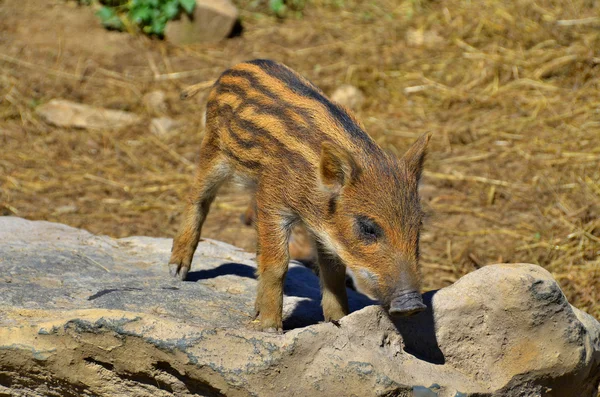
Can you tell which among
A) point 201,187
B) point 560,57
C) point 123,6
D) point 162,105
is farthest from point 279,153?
point 123,6

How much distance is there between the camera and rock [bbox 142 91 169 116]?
8188 millimetres

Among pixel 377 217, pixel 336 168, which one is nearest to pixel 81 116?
pixel 336 168

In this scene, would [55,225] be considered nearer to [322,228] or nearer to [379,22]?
[322,228]

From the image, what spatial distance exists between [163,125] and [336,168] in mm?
4562

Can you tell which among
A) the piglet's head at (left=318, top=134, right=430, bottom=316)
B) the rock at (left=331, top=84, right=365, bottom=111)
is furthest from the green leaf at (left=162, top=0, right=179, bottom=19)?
the piglet's head at (left=318, top=134, right=430, bottom=316)

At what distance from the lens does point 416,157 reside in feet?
12.3

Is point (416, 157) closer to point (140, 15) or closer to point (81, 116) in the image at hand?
point (81, 116)

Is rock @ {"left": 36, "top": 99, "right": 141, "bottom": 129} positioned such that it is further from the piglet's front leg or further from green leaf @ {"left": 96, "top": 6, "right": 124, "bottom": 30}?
the piglet's front leg

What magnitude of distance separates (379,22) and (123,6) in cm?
319

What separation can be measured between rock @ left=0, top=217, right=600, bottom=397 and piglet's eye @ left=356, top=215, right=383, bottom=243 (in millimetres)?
349

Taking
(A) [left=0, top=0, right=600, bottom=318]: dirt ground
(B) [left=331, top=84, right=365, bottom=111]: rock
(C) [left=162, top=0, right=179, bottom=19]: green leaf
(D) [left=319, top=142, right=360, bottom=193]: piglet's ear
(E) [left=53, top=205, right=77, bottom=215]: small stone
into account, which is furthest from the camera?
(C) [left=162, top=0, right=179, bottom=19]: green leaf

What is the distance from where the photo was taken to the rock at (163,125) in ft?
25.9

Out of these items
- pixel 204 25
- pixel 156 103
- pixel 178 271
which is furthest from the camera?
pixel 204 25

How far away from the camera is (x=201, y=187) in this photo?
4676 mm
